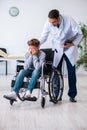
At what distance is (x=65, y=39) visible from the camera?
12.4 feet

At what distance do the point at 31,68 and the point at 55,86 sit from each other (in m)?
0.39

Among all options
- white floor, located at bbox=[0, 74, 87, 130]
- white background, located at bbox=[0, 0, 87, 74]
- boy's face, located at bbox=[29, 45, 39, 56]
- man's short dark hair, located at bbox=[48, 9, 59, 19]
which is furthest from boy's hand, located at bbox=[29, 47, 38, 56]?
white background, located at bbox=[0, 0, 87, 74]

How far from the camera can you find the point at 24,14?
8.09 meters

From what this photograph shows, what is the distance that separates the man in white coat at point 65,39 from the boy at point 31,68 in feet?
0.92

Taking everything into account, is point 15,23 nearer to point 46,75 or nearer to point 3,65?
point 3,65

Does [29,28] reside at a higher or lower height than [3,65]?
higher


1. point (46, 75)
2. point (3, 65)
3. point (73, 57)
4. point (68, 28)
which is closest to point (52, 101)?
point (46, 75)

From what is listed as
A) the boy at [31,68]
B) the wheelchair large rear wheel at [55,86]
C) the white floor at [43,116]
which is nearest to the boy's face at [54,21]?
the boy at [31,68]

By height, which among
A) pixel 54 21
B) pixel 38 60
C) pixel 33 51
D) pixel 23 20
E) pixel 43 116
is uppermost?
pixel 54 21

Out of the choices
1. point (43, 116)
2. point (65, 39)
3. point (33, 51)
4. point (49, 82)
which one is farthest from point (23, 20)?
point (43, 116)

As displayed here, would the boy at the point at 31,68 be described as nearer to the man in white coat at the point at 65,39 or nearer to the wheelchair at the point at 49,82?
the wheelchair at the point at 49,82

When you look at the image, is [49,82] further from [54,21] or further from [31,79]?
[54,21]

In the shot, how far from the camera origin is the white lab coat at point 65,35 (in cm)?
369

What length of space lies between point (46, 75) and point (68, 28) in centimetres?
65
